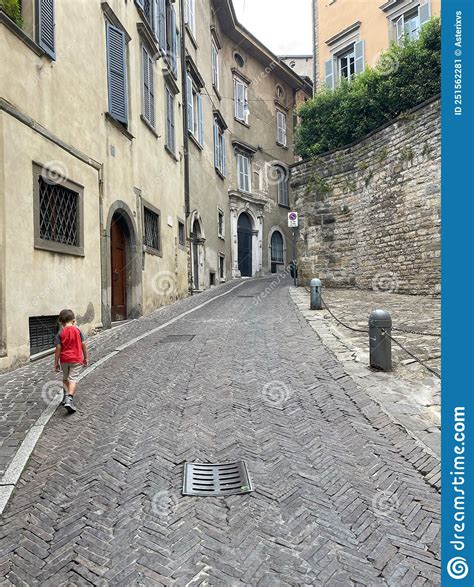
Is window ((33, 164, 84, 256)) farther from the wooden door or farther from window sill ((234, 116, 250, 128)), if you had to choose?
window sill ((234, 116, 250, 128))

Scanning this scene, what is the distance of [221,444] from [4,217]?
432 centimetres

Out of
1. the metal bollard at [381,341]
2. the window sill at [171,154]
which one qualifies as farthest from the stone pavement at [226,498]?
the window sill at [171,154]

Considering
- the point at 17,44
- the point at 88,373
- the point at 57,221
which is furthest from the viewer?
the point at 57,221

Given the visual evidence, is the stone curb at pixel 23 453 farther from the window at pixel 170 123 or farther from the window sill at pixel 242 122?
the window sill at pixel 242 122

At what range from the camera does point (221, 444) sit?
3.44 m

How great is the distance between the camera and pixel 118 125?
33.2 feet

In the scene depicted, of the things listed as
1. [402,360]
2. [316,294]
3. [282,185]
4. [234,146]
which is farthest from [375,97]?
[282,185]

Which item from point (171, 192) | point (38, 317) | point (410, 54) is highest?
point (410, 54)

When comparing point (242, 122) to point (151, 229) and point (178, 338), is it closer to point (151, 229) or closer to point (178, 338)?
point (151, 229)

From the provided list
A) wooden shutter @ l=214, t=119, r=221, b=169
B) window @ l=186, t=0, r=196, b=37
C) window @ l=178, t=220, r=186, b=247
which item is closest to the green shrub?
window @ l=178, t=220, r=186, b=247

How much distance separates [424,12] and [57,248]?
17.3m

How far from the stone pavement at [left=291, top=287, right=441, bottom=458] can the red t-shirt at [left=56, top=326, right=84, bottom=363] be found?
2.96 meters

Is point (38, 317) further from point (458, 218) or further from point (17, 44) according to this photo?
point (458, 218)

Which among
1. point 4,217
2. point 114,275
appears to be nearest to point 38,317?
point 4,217
